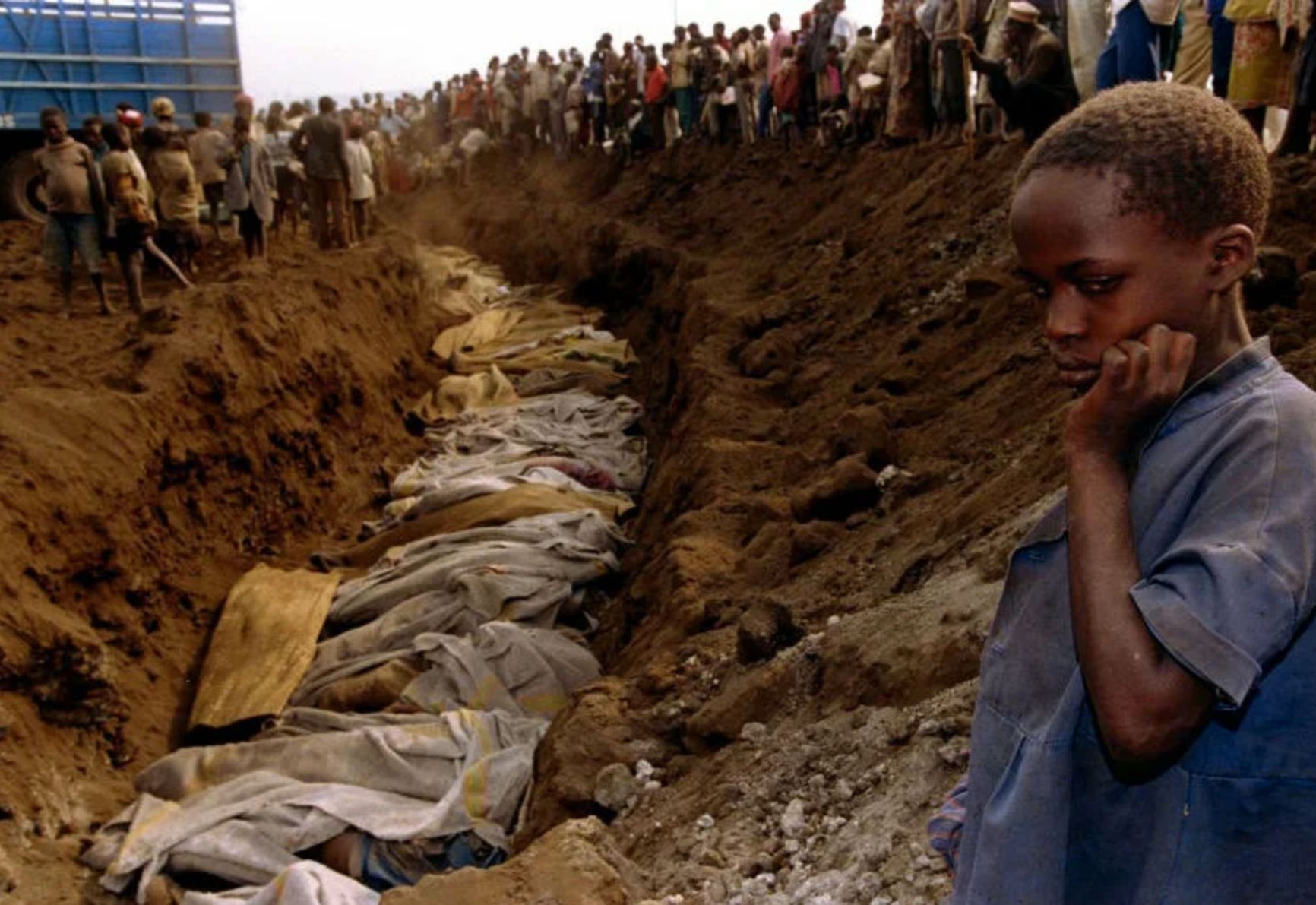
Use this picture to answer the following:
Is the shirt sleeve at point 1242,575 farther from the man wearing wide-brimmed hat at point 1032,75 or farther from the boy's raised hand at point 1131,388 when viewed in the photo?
the man wearing wide-brimmed hat at point 1032,75

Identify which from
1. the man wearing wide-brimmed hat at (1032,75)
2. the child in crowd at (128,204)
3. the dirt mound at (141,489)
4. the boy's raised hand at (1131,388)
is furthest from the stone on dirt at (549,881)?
the child in crowd at (128,204)

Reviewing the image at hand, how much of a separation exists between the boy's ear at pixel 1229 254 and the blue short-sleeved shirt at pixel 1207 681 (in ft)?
0.27

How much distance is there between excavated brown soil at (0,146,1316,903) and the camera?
3.37 m

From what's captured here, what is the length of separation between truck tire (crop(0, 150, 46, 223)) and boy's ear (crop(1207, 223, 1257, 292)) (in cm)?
1585

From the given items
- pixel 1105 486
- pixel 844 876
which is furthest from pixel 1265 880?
pixel 844 876

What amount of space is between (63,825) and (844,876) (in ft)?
13.1

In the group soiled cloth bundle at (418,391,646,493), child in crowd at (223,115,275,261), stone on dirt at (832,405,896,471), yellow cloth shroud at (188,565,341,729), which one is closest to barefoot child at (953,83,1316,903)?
stone on dirt at (832,405,896,471)

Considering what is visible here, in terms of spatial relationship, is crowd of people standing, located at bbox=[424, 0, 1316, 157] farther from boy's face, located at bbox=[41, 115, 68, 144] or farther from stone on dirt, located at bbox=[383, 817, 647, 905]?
boy's face, located at bbox=[41, 115, 68, 144]

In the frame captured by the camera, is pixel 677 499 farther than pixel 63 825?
Yes

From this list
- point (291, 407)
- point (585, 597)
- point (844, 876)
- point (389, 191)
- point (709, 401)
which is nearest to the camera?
point (844, 876)

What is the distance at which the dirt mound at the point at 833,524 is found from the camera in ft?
10.3

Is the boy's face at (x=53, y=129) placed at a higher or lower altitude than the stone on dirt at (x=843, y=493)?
higher

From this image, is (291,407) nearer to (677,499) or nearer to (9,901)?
(677,499)

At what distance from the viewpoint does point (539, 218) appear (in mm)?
18859
